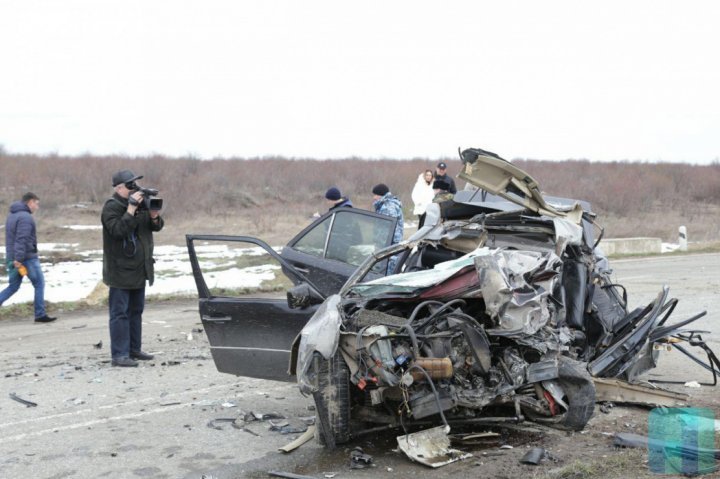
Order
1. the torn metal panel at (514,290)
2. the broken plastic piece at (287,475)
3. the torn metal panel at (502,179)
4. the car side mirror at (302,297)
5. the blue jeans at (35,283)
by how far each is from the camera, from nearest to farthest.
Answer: the broken plastic piece at (287,475)
the torn metal panel at (514,290)
the car side mirror at (302,297)
the torn metal panel at (502,179)
the blue jeans at (35,283)

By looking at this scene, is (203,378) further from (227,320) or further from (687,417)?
(687,417)

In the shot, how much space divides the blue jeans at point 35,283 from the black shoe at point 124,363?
3524 millimetres

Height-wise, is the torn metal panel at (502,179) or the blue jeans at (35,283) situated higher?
the torn metal panel at (502,179)

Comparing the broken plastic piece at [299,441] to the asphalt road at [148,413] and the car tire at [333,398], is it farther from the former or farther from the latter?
the car tire at [333,398]

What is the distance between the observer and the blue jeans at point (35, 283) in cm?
1166

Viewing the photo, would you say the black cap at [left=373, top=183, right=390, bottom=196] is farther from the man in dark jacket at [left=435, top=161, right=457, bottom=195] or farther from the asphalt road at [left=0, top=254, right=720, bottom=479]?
the asphalt road at [left=0, top=254, right=720, bottom=479]

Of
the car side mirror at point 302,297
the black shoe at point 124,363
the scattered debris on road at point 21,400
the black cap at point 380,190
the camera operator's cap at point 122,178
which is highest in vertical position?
the camera operator's cap at point 122,178

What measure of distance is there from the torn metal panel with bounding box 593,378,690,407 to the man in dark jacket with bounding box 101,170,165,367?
4.69 meters

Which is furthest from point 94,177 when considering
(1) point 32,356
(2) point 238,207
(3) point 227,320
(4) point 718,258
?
(3) point 227,320

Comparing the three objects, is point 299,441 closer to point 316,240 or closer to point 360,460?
point 360,460

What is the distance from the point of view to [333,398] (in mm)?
5449

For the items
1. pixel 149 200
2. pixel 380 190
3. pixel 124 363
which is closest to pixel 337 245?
pixel 149 200

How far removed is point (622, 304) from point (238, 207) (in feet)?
106

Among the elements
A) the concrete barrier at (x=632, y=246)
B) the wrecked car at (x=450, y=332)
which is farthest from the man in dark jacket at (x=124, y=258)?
the concrete barrier at (x=632, y=246)
